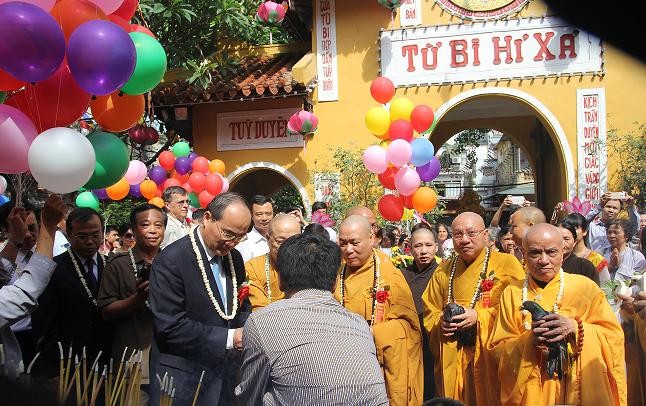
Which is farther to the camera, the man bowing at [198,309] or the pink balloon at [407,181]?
the pink balloon at [407,181]

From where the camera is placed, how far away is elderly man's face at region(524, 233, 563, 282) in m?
3.93

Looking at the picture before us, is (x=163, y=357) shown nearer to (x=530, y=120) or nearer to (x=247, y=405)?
(x=247, y=405)

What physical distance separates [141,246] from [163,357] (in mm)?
1095

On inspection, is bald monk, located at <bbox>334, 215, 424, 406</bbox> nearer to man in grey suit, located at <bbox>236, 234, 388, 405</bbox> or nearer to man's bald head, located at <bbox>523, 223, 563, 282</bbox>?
man's bald head, located at <bbox>523, 223, 563, 282</bbox>

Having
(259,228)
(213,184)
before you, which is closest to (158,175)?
(213,184)

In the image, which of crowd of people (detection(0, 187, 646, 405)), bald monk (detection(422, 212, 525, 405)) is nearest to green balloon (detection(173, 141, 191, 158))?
crowd of people (detection(0, 187, 646, 405))

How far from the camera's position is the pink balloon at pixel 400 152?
26.9ft

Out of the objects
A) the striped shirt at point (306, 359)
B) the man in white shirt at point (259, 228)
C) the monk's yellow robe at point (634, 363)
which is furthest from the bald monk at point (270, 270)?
the monk's yellow robe at point (634, 363)

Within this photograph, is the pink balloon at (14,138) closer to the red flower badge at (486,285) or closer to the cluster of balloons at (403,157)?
the red flower badge at (486,285)

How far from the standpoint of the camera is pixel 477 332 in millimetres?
4457

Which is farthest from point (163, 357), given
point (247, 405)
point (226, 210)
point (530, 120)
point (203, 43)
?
point (530, 120)

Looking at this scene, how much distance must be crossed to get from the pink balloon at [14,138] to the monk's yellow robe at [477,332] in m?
2.76

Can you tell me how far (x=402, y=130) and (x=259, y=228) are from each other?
3.03 meters

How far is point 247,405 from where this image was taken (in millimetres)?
2477
